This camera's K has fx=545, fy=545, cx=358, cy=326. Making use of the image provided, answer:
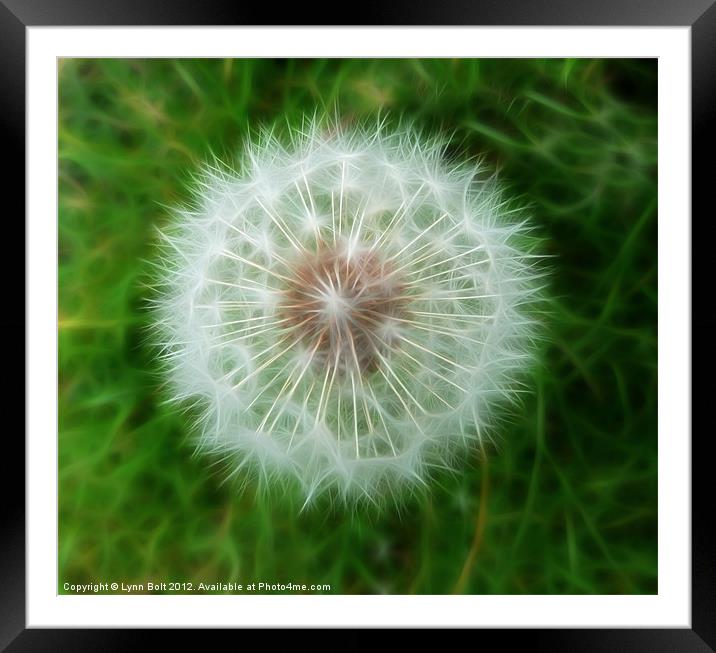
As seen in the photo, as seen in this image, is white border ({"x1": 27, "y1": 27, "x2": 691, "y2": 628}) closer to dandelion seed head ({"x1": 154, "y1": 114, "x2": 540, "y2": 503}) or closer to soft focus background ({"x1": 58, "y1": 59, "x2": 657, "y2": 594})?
soft focus background ({"x1": 58, "y1": 59, "x2": 657, "y2": 594})

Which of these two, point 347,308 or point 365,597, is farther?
point 365,597

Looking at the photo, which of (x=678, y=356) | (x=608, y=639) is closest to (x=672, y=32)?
(x=678, y=356)

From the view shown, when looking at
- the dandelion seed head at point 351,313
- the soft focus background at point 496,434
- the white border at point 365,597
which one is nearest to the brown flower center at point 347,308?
the dandelion seed head at point 351,313

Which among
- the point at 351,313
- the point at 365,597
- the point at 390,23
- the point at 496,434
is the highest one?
the point at 390,23
